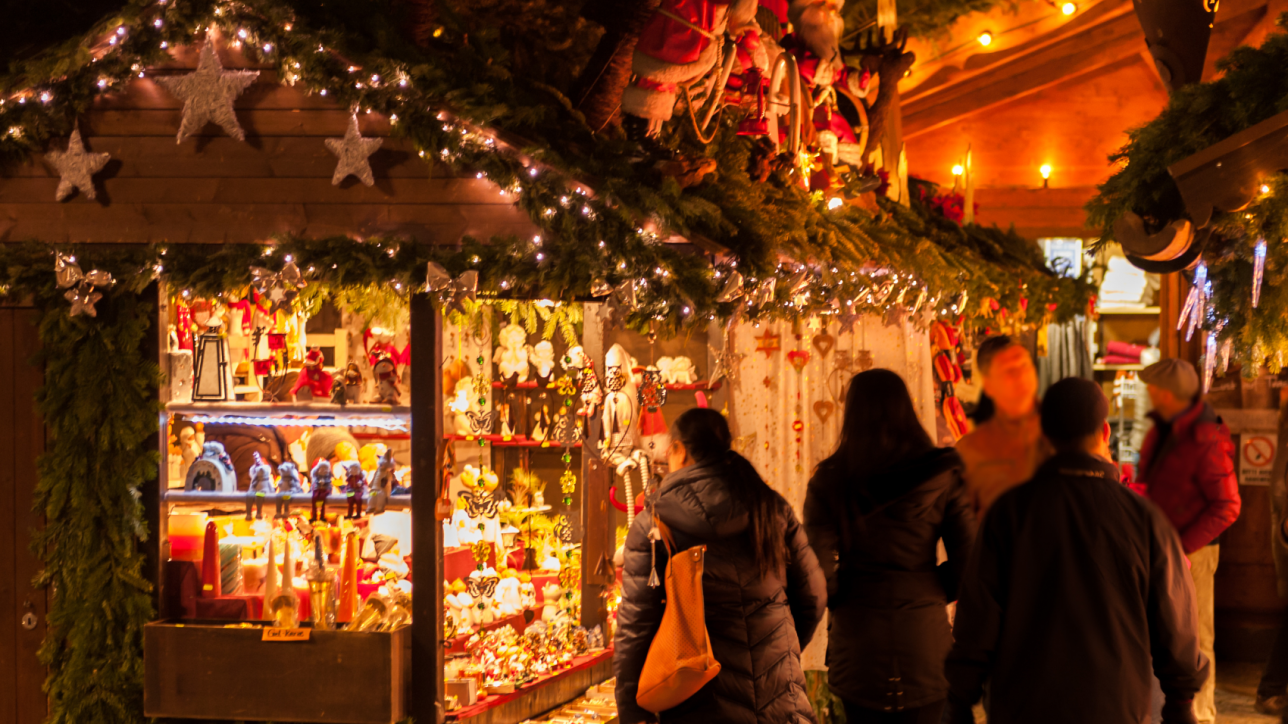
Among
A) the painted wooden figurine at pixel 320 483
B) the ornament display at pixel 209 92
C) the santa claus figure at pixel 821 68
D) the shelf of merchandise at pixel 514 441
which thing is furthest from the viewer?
the santa claus figure at pixel 821 68

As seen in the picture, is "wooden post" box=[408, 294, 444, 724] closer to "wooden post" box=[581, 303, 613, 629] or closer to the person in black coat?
"wooden post" box=[581, 303, 613, 629]

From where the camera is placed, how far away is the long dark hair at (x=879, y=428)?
304 centimetres

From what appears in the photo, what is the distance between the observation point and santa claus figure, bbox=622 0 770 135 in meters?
4.11

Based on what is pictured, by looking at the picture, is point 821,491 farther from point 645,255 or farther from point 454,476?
point 454,476

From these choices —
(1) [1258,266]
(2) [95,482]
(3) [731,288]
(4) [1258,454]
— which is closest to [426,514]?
(2) [95,482]

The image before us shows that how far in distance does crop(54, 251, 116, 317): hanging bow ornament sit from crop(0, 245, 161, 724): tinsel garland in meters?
0.07

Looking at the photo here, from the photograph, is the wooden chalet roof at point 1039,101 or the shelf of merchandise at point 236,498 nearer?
the shelf of merchandise at point 236,498

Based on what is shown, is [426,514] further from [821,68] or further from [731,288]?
[821,68]

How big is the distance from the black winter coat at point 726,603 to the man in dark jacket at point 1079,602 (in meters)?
0.95

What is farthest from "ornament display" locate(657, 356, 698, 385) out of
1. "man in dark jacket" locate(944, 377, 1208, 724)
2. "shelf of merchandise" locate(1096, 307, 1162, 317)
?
"shelf of merchandise" locate(1096, 307, 1162, 317)

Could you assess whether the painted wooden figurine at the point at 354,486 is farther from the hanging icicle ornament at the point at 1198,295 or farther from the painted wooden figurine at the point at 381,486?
the hanging icicle ornament at the point at 1198,295

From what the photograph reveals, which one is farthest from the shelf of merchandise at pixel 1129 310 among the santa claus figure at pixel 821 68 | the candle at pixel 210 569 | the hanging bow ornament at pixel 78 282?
the hanging bow ornament at pixel 78 282

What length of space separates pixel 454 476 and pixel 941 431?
9.25ft

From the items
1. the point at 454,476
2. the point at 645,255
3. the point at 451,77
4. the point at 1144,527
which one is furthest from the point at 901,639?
the point at 454,476
